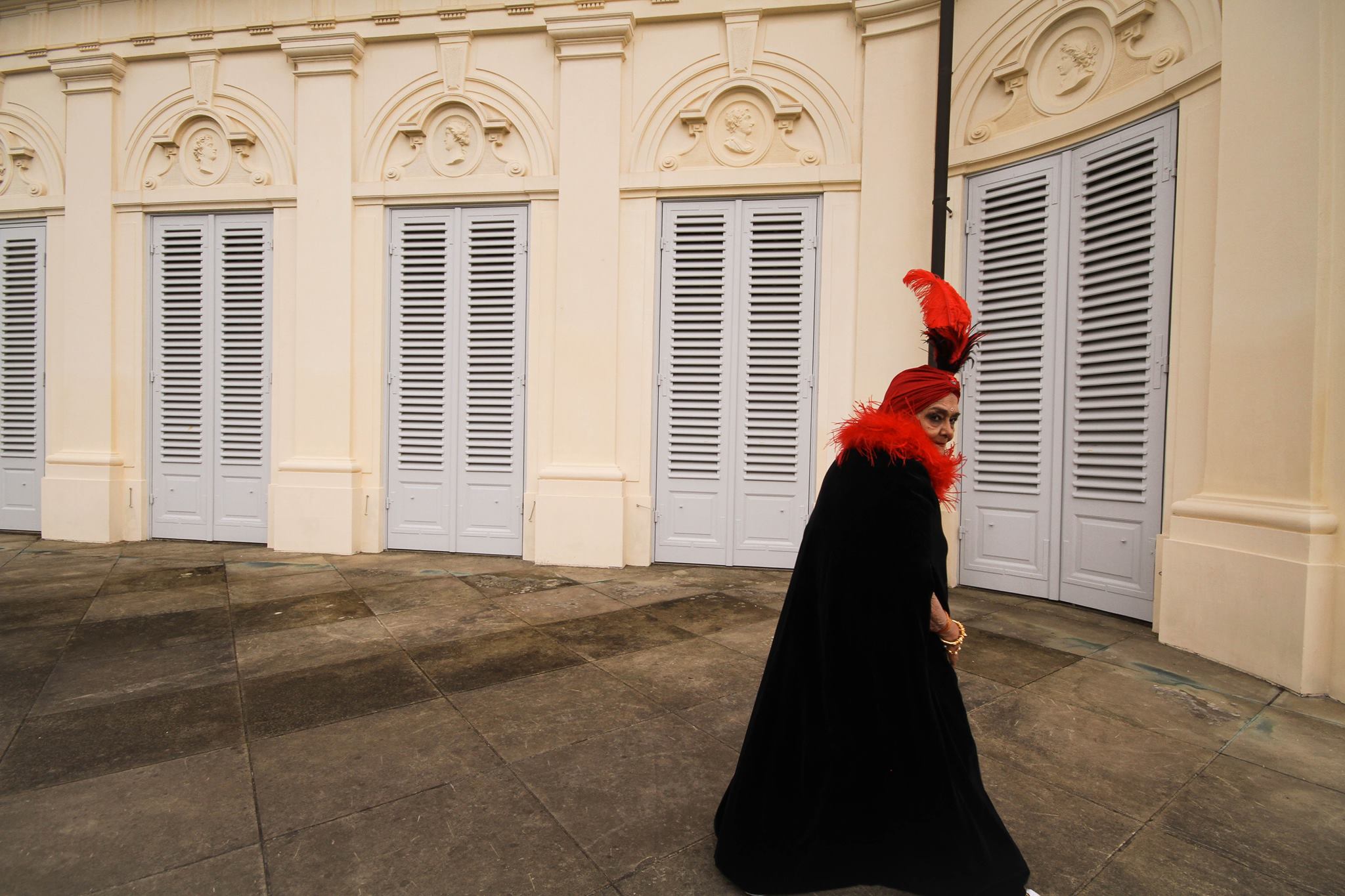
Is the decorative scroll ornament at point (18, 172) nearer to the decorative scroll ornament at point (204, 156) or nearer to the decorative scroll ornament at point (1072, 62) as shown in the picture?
the decorative scroll ornament at point (204, 156)

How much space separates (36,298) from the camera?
7.57 meters

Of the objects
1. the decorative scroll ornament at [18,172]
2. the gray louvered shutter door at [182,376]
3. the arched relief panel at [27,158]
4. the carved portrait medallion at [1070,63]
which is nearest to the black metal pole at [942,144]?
the carved portrait medallion at [1070,63]

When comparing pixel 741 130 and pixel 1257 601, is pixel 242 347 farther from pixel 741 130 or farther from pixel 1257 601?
pixel 1257 601

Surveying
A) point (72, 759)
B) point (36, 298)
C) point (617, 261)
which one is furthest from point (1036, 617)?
point (36, 298)

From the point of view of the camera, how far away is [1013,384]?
5.54 meters

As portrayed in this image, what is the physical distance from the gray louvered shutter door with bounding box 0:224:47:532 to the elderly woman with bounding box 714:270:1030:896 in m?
9.58

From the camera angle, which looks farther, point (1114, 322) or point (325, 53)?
point (325, 53)

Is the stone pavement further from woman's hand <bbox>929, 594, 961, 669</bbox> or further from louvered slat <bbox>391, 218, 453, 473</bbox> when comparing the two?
louvered slat <bbox>391, 218, 453, 473</bbox>

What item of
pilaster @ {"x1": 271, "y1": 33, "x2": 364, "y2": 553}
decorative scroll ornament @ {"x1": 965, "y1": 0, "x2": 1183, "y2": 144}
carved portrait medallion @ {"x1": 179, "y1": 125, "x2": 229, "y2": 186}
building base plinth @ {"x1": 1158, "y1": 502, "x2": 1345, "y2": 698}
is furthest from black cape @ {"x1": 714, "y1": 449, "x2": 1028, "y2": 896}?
carved portrait medallion @ {"x1": 179, "y1": 125, "x2": 229, "y2": 186}

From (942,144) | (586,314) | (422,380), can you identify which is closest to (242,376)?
(422,380)

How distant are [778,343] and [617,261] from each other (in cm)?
179

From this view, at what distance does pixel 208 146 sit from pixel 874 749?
8873mm

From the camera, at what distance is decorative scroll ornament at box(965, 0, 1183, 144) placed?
476cm

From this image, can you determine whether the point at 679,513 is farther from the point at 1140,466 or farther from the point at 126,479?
the point at 126,479
